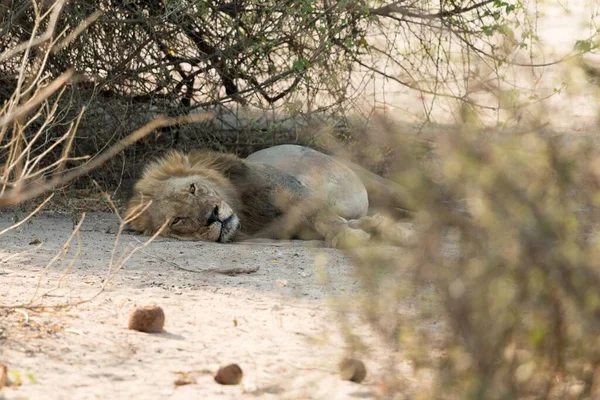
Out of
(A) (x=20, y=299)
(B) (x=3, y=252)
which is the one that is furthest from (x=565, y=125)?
(B) (x=3, y=252)

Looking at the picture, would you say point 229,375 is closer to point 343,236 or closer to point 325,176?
point 343,236

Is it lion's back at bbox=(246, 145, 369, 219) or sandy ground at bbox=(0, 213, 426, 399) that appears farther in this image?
lion's back at bbox=(246, 145, 369, 219)

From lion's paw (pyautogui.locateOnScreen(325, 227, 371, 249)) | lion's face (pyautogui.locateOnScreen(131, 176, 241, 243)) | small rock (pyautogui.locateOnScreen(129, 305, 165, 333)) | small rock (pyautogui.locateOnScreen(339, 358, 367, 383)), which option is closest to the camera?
small rock (pyautogui.locateOnScreen(339, 358, 367, 383))

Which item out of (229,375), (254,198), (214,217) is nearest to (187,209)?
(214,217)

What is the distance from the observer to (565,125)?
2.62 metres

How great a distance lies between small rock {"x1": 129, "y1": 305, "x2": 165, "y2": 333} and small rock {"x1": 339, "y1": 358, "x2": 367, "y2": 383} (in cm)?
90

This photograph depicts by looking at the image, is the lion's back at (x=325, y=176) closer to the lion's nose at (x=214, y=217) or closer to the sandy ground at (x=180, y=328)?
the lion's nose at (x=214, y=217)

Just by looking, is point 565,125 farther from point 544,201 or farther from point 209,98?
point 209,98

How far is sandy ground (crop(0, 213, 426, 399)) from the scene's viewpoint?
122 inches

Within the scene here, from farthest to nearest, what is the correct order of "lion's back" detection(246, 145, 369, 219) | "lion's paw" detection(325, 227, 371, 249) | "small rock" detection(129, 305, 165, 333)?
"lion's back" detection(246, 145, 369, 219) → "lion's paw" detection(325, 227, 371, 249) → "small rock" detection(129, 305, 165, 333)

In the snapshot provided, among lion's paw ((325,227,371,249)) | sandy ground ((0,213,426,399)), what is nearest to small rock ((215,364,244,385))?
sandy ground ((0,213,426,399))

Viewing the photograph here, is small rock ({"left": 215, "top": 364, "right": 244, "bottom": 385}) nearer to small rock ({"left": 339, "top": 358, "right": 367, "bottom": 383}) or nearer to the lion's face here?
small rock ({"left": 339, "top": 358, "right": 367, "bottom": 383})

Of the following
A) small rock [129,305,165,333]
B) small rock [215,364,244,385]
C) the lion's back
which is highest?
the lion's back

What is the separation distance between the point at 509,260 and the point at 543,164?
0.29 metres
